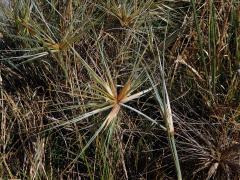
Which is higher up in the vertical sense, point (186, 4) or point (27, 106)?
point (186, 4)

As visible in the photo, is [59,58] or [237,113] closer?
[237,113]

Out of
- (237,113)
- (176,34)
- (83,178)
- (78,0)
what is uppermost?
(78,0)

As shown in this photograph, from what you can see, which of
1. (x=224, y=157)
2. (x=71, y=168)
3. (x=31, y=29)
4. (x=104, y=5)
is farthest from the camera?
(x=104, y=5)

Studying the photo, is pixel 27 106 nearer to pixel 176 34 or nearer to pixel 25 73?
pixel 25 73

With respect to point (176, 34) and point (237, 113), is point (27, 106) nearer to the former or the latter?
point (176, 34)

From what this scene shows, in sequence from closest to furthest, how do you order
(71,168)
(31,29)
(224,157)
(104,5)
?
(224,157)
(71,168)
(31,29)
(104,5)

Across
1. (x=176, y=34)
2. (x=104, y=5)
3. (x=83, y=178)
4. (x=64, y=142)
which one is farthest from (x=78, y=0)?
(x=83, y=178)

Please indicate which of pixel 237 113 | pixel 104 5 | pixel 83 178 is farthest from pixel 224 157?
pixel 104 5
